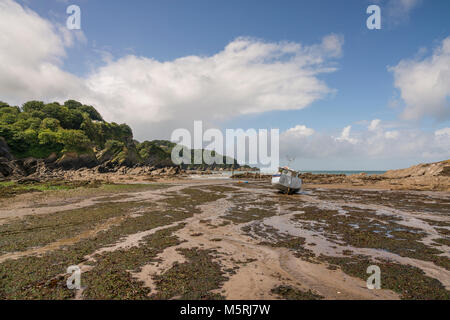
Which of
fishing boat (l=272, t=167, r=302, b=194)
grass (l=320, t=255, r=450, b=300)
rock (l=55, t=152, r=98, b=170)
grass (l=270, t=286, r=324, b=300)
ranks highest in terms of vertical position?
rock (l=55, t=152, r=98, b=170)

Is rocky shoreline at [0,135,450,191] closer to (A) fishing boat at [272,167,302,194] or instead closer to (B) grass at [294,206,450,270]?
(A) fishing boat at [272,167,302,194]

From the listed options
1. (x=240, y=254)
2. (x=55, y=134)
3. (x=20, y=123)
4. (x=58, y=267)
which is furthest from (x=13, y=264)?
(x=20, y=123)

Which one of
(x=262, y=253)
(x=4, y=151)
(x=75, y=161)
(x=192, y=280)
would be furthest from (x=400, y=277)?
(x=75, y=161)

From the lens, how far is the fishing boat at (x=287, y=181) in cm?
3002

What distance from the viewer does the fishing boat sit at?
98.5 feet

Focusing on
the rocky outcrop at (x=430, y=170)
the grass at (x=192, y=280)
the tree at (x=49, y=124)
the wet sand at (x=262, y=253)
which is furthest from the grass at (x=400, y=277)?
the tree at (x=49, y=124)

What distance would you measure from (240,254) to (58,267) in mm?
6201

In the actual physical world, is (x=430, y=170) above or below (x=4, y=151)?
below

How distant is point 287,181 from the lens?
1181 inches

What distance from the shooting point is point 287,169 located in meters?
31.2

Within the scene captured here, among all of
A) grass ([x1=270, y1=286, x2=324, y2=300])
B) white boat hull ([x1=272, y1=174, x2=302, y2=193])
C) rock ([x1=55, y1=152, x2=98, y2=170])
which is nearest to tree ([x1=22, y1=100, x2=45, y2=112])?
rock ([x1=55, y1=152, x2=98, y2=170])

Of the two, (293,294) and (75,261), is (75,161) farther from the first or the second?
(293,294)

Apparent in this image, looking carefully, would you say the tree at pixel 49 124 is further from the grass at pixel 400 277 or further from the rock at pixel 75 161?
the grass at pixel 400 277

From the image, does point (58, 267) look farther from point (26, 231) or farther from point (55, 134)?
point (55, 134)
